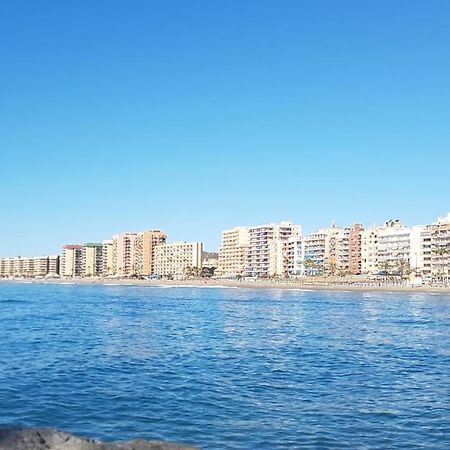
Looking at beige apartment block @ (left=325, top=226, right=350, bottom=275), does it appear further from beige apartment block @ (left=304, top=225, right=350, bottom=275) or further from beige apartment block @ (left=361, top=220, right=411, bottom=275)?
beige apartment block @ (left=361, top=220, right=411, bottom=275)

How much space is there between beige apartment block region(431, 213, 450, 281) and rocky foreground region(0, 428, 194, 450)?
512 ft

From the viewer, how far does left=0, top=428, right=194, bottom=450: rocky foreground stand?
7.06 meters

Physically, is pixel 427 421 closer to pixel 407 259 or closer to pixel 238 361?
pixel 238 361

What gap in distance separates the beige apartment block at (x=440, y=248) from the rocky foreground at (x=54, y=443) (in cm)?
15612

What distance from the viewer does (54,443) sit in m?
7.30

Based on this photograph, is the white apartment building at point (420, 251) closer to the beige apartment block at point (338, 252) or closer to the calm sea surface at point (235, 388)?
the beige apartment block at point (338, 252)

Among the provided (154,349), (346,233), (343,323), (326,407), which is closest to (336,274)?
(346,233)

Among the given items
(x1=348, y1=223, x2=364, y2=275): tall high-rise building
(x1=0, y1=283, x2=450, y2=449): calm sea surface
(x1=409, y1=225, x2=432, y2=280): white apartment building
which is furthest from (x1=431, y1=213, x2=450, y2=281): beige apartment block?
(x1=0, y1=283, x2=450, y2=449): calm sea surface

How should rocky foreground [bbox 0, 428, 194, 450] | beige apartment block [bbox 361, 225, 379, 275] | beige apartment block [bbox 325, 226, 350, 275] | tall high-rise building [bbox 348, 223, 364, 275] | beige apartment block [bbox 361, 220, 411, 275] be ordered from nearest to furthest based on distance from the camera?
rocky foreground [bbox 0, 428, 194, 450], beige apartment block [bbox 361, 220, 411, 275], beige apartment block [bbox 361, 225, 379, 275], tall high-rise building [bbox 348, 223, 364, 275], beige apartment block [bbox 325, 226, 350, 275]

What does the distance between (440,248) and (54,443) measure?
163 meters

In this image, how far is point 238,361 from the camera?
79.5ft

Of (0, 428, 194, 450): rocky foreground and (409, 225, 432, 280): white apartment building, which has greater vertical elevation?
(409, 225, 432, 280): white apartment building

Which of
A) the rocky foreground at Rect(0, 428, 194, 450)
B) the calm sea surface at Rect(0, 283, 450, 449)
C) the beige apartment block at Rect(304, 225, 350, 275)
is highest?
the beige apartment block at Rect(304, 225, 350, 275)

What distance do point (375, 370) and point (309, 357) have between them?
3.76 meters
